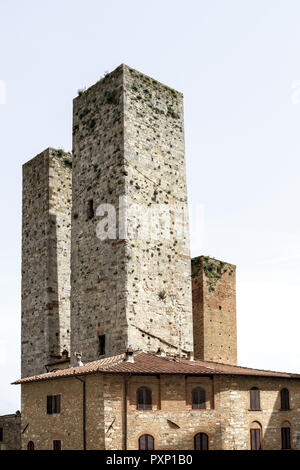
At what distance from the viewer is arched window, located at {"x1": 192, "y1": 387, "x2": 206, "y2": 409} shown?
79.4ft

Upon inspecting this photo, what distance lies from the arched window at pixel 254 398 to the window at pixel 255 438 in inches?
35.4

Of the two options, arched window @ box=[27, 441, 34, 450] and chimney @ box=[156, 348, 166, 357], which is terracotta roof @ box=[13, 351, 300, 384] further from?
arched window @ box=[27, 441, 34, 450]

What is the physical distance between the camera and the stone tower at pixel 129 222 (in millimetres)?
28016

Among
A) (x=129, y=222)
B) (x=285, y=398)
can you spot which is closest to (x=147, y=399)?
(x=285, y=398)

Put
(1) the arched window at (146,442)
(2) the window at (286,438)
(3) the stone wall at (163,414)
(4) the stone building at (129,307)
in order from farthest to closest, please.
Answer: (2) the window at (286,438)
(4) the stone building at (129,307)
(1) the arched window at (146,442)
(3) the stone wall at (163,414)

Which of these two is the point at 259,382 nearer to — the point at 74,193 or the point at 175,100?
the point at 74,193

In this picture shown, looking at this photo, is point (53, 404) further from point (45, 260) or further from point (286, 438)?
point (45, 260)

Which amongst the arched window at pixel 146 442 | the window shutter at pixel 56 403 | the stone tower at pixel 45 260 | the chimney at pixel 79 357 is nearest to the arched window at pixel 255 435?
the arched window at pixel 146 442

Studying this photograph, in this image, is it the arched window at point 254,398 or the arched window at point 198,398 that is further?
the arched window at point 254,398

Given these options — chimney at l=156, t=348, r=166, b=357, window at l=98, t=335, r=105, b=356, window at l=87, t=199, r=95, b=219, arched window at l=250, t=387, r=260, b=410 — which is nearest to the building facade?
arched window at l=250, t=387, r=260, b=410

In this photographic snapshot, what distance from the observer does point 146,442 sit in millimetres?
22938

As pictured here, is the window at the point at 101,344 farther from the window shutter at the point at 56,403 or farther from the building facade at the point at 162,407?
the window shutter at the point at 56,403
